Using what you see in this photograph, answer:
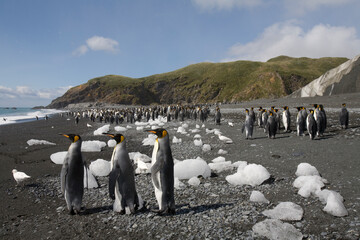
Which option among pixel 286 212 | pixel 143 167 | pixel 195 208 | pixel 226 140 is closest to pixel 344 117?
pixel 226 140

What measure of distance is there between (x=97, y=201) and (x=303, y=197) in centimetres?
394

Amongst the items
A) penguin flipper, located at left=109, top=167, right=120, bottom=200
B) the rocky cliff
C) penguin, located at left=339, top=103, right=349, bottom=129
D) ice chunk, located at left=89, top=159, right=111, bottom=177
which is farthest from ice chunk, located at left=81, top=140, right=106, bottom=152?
the rocky cliff

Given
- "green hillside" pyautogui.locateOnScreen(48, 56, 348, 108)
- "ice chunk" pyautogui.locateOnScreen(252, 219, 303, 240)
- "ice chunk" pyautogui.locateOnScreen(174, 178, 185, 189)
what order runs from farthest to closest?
1. "green hillside" pyautogui.locateOnScreen(48, 56, 348, 108)
2. "ice chunk" pyautogui.locateOnScreen(174, 178, 185, 189)
3. "ice chunk" pyautogui.locateOnScreen(252, 219, 303, 240)

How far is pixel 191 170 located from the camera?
19.4 feet

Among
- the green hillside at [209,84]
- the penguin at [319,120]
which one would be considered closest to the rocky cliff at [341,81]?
the penguin at [319,120]

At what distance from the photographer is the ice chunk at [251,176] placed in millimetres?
5207

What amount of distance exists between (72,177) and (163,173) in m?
1.63

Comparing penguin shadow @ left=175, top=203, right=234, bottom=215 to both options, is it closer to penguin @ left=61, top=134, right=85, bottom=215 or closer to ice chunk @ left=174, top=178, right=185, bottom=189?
ice chunk @ left=174, top=178, right=185, bottom=189

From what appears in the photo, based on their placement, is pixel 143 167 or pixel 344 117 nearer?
pixel 143 167

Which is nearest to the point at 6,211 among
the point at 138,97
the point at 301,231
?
the point at 301,231

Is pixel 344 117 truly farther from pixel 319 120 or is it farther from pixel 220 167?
pixel 220 167

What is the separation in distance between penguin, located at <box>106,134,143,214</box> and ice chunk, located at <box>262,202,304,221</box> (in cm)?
219

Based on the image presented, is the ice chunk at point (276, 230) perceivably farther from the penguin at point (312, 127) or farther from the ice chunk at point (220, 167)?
the penguin at point (312, 127)

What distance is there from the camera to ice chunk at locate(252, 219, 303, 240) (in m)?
3.17
